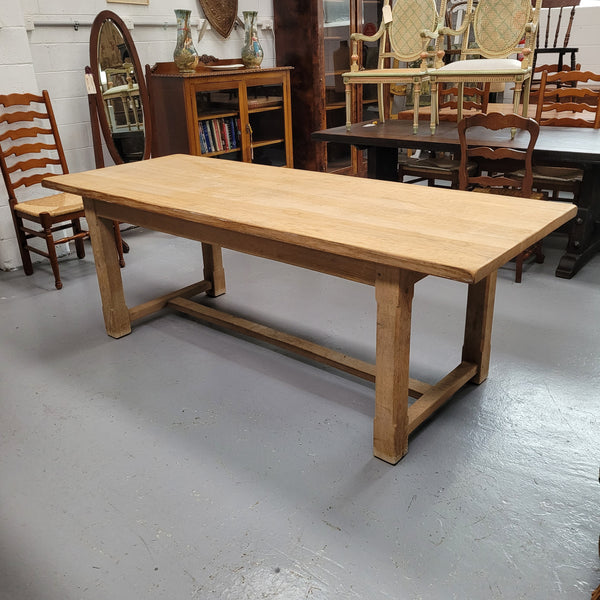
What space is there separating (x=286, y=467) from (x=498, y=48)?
381 cm

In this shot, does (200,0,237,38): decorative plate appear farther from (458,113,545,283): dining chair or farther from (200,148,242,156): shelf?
(458,113,545,283): dining chair

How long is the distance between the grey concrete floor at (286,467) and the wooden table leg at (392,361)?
8cm

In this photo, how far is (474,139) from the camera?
13.3 ft

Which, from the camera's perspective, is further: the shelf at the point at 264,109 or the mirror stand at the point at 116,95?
the shelf at the point at 264,109

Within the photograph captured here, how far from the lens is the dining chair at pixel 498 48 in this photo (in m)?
3.99

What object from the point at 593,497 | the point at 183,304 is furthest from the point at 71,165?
the point at 593,497

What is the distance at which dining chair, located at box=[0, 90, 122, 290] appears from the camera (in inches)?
139

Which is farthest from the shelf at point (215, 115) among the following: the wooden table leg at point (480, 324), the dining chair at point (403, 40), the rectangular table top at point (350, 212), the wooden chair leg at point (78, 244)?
the wooden table leg at point (480, 324)

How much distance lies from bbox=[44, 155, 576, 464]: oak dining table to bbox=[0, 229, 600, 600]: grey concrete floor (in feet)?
0.36

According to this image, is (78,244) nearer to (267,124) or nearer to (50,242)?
(50,242)

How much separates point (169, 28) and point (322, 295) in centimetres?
268

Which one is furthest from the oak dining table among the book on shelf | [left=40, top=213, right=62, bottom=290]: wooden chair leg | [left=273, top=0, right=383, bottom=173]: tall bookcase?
[left=273, top=0, right=383, bottom=173]: tall bookcase

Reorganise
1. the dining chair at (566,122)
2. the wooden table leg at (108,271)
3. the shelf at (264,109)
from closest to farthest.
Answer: the wooden table leg at (108,271)
the dining chair at (566,122)
the shelf at (264,109)

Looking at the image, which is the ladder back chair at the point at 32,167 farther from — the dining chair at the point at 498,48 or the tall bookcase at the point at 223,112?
the dining chair at the point at 498,48
